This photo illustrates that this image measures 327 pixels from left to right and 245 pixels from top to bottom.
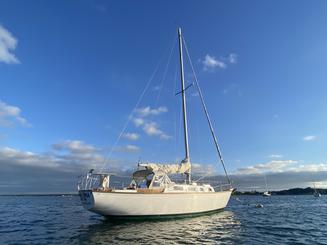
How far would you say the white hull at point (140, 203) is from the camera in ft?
79.0

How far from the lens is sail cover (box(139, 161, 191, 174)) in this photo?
28.5m

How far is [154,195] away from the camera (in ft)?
84.4

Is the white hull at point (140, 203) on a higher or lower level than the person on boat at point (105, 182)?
lower

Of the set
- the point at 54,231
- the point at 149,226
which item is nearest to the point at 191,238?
the point at 149,226

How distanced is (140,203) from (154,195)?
133 centimetres

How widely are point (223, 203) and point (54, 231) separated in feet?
63.5

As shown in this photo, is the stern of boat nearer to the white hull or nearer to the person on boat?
the white hull

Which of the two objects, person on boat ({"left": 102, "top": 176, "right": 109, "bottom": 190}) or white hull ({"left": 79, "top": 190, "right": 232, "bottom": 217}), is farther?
person on boat ({"left": 102, "top": 176, "right": 109, "bottom": 190})

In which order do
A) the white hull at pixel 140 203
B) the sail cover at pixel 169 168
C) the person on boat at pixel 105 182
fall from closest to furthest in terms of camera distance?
the white hull at pixel 140 203, the person on boat at pixel 105 182, the sail cover at pixel 169 168

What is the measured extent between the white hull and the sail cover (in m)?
2.84

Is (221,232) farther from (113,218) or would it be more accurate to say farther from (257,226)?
(113,218)

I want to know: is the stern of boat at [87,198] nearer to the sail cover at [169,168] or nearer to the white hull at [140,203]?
the white hull at [140,203]

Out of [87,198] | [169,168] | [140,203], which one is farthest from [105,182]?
[169,168]

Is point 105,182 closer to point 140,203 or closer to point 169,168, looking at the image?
point 140,203
